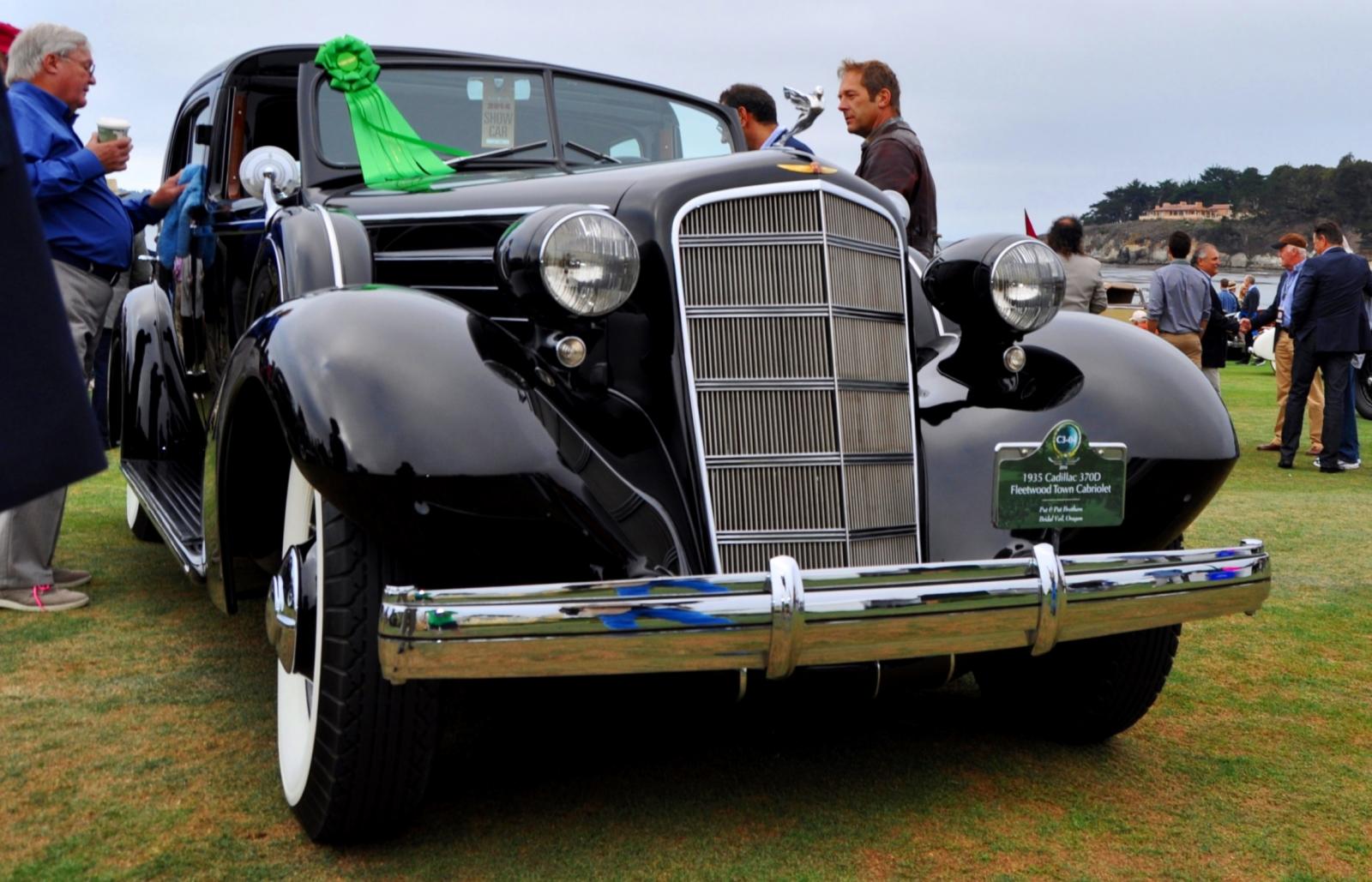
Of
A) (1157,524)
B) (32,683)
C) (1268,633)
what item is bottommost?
(1268,633)

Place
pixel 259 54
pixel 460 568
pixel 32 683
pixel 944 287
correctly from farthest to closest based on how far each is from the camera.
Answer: pixel 259 54 → pixel 32 683 → pixel 944 287 → pixel 460 568

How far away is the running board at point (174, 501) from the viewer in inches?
142

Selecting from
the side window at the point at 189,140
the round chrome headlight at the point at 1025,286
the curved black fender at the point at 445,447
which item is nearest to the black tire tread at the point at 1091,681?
the round chrome headlight at the point at 1025,286

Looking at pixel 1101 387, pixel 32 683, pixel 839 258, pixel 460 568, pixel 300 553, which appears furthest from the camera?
pixel 32 683

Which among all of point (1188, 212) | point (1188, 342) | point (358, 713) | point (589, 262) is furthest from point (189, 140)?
point (1188, 212)

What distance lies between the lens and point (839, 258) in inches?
108

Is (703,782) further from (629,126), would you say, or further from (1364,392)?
(1364,392)

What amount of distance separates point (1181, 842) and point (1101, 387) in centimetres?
103

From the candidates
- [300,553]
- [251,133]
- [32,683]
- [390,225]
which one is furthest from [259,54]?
[300,553]

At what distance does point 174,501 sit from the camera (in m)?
4.24

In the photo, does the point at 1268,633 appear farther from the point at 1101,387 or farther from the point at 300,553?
the point at 300,553

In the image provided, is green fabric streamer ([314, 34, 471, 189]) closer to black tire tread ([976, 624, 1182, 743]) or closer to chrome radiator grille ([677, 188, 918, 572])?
chrome radiator grille ([677, 188, 918, 572])

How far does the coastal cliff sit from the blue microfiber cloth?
160 feet

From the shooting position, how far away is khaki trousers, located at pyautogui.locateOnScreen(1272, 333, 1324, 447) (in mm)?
9922
